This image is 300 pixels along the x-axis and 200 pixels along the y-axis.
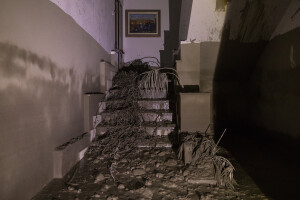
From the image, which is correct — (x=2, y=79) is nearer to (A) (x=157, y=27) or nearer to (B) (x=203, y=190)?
(B) (x=203, y=190)

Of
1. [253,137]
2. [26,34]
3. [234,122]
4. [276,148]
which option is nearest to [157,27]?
[234,122]

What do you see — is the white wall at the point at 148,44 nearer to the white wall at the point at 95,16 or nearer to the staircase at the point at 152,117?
the white wall at the point at 95,16

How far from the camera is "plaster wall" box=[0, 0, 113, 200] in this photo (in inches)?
63.4

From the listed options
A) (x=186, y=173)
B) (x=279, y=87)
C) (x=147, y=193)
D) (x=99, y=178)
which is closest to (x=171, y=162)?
(x=186, y=173)

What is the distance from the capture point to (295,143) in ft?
11.1

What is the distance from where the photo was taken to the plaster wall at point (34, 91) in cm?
161

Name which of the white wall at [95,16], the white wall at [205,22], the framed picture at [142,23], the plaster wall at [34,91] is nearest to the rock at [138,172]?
the plaster wall at [34,91]

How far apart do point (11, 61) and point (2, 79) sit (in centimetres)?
17

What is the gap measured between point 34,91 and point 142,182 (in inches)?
54.8

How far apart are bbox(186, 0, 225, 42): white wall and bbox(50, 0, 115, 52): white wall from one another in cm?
171

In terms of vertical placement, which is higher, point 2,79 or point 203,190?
point 2,79

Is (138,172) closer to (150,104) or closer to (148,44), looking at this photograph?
(150,104)

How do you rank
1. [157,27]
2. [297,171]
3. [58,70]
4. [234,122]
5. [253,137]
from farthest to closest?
1. [157,27]
2. [234,122]
3. [253,137]
4. [297,171]
5. [58,70]

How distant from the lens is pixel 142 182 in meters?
2.27
